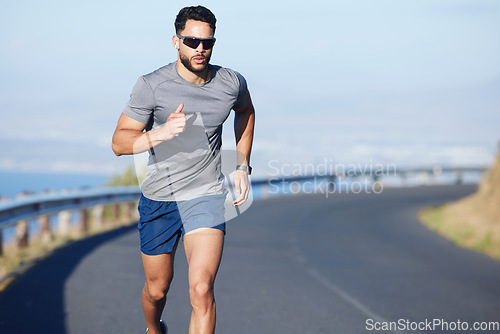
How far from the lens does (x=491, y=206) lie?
1950 centimetres

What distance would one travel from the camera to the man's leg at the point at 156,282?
537 cm

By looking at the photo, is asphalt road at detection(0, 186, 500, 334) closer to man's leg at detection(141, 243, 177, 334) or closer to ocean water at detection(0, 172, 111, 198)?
man's leg at detection(141, 243, 177, 334)

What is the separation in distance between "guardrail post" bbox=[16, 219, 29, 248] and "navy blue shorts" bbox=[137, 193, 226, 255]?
762cm

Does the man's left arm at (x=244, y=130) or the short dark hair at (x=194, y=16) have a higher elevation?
the short dark hair at (x=194, y=16)

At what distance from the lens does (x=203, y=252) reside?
5133mm

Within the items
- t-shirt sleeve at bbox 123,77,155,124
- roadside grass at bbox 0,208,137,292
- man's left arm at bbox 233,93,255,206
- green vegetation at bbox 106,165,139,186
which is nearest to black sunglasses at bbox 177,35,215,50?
t-shirt sleeve at bbox 123,77,155,124

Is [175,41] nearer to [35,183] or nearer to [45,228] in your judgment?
[45,228]

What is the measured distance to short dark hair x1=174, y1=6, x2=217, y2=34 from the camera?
5102 mm

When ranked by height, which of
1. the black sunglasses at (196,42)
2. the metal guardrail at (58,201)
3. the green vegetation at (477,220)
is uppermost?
the black sunglasses at (196,42)

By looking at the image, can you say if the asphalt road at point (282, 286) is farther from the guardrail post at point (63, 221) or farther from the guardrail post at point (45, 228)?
the guardrail post at point (63, 221)

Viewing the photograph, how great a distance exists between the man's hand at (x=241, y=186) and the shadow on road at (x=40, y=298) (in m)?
2.50

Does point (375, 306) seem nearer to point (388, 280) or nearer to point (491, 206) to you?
point (388, 280)

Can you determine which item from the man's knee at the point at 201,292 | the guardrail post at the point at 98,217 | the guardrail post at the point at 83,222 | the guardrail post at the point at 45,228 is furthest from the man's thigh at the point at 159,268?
the guardrail post at the point at 98,217

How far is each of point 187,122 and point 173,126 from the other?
48cm
